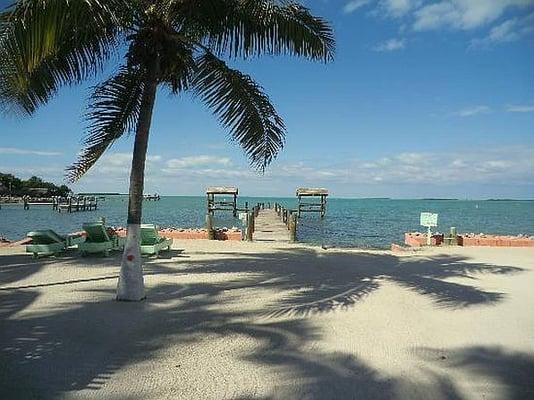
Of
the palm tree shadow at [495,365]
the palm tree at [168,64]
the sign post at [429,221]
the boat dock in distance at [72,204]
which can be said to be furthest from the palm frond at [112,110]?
the boat dock in distance at [72,204]

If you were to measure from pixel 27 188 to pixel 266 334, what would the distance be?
108 metres

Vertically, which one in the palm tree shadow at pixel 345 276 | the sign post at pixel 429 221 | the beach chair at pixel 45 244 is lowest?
the palm tree shadow at pixel 345 276

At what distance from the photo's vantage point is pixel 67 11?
5.25 meters

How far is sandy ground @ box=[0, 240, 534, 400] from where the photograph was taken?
4.43m

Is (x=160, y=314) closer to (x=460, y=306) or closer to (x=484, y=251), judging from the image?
(x=460, y=306)

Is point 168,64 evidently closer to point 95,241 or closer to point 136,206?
point 136,206

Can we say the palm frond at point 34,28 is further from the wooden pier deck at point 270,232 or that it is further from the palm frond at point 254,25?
the wooden pier deck at point 270,232

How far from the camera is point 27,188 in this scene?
333 ft

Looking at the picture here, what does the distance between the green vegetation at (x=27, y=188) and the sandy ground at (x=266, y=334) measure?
94.2 metres

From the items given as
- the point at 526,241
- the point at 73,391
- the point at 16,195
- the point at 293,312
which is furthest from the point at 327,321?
the point at 16,195

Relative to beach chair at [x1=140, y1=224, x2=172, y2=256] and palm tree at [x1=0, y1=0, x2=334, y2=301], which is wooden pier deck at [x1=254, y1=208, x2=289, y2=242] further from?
palm tree at [x1=0, y1=0, x2=334, y2=301]

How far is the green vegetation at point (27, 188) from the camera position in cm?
9556

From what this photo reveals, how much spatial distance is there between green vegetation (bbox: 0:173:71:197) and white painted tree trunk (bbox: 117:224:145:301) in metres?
95.0

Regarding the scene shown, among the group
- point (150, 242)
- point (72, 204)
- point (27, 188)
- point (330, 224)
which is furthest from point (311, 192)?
point (27, 188)
